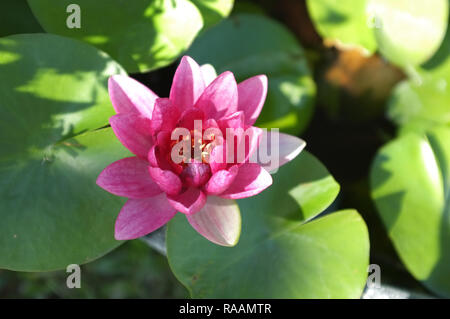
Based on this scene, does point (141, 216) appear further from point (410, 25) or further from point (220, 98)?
point (410, 25)

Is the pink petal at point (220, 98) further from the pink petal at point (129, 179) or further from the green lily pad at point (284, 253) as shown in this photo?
the green lily pad at point (284, 253)

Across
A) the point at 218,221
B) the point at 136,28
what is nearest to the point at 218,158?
the point at 218,221

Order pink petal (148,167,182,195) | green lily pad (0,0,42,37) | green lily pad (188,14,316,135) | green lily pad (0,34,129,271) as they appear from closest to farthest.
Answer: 1. pink petal (148,167,182,195)
2. green lily pad (0,34,129,271)
3. green lily pad (0,0,42,37)
4. green lily pad (188,14,316,135)

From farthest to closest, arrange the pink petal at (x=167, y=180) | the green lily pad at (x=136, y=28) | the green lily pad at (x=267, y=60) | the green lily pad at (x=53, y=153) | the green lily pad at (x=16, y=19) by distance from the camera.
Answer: the green lily pad at (x=267, y=60)
the green lily pad at (x=16, y=19)
the green lily pad at (x=136, y=28)
the green lily pad at (x=53, y=153)
the pink petal at (x=167, y=180)

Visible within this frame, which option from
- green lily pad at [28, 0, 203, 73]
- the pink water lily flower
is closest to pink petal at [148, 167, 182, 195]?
the pink water lily flower

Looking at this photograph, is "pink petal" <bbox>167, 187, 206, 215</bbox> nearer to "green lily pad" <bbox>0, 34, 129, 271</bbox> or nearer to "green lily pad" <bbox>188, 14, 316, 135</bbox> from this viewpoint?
"green lily pad" <bbox>0, 34, 129, 271</bbox>

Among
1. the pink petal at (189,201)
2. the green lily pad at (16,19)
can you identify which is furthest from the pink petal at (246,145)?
the green lily pad at (16,19)

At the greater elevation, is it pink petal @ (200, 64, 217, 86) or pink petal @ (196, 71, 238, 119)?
pink petal @ (200, 64, 217, 86)
